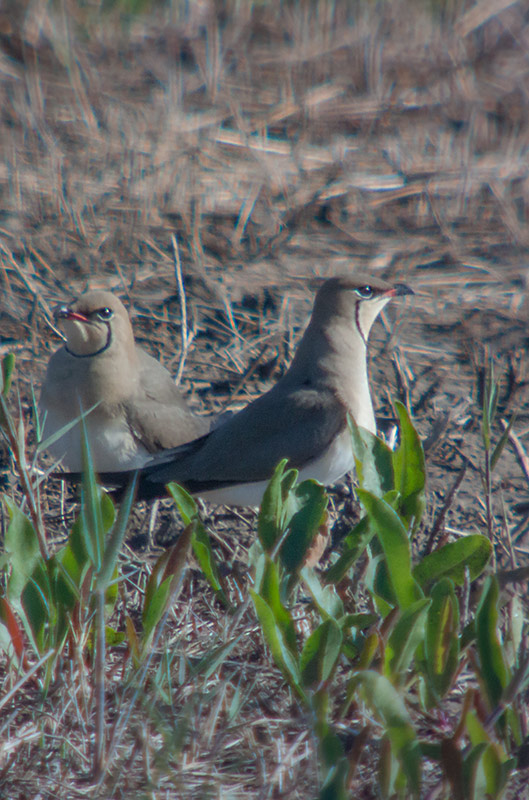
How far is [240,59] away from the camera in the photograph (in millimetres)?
6637

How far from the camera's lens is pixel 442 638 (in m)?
2.09

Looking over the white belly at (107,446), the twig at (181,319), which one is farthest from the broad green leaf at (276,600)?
the twig at (181,319)

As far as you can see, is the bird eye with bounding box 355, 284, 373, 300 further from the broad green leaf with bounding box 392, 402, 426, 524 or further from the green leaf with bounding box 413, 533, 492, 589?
the green leaf with bounding box 413, 533, 492, 589

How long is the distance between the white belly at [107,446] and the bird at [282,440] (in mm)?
198

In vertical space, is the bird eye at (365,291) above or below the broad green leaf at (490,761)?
above

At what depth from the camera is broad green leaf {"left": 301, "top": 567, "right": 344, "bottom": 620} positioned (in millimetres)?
2164

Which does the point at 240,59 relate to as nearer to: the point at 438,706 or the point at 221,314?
the point at 221,314

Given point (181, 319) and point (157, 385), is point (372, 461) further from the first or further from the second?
point (181, 319)

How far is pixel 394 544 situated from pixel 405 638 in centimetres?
21

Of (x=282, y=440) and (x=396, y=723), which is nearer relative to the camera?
(x=396, y=723)

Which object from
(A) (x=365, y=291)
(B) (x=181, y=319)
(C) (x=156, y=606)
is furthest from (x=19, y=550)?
(B) (x=181, y=319)

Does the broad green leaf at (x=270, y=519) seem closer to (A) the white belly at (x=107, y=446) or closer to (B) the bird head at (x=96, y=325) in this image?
(A) the white belly at (x=107, y=446)

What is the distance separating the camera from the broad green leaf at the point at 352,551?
92.4 inches

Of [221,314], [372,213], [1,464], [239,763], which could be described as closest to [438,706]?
[239,763]
